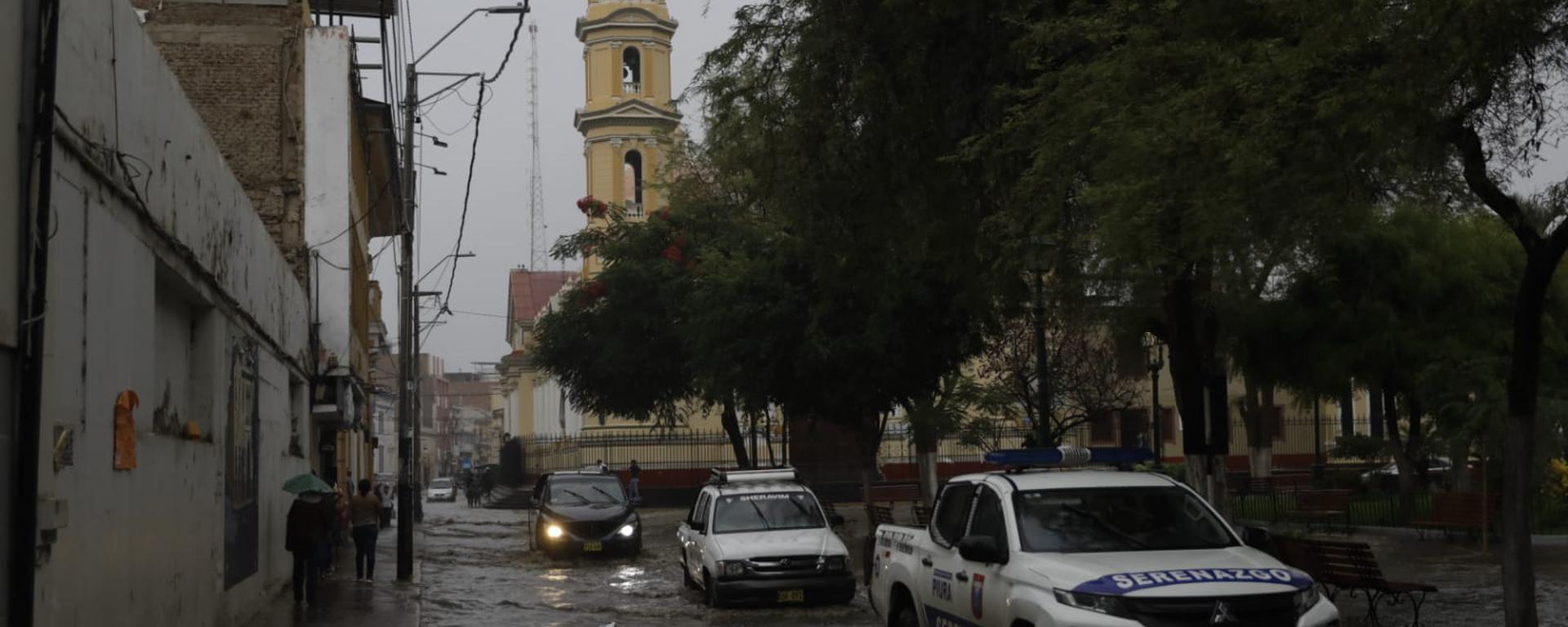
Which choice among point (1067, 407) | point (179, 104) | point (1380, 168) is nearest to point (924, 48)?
point (1380, 168)

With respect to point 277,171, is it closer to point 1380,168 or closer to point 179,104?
point 179,104

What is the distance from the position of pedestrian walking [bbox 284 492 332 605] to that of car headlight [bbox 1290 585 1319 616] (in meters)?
13.3

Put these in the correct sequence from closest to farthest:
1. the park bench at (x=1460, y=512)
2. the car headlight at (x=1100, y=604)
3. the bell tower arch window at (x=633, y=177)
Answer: the car headlight at (x=1100, y=604) → the park bench at (x=1460, y=512) → the bell tower arch window at (x=633, y=177)

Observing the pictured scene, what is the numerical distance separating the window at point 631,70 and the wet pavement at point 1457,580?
4602 centimetres

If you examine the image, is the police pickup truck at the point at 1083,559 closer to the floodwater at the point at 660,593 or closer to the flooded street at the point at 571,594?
the floodwater at the point at 660,593

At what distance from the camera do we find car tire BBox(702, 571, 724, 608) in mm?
19391

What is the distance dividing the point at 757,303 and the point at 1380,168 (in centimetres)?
2101

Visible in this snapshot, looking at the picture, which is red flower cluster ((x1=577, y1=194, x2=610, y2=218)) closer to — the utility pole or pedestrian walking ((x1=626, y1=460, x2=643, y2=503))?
pedestrian walking ((x1=626, y1=460, x2=643, y2=503))

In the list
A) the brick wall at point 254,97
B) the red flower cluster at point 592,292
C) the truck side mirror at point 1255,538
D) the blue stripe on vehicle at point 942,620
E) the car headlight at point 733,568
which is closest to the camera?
the truck side mirror at point 1255,538

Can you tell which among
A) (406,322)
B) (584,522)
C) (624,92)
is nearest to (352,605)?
(406,322)

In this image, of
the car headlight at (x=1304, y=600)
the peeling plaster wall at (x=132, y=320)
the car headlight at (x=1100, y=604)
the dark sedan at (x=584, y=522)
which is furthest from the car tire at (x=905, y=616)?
the dark sedan at (x=584, y=522)

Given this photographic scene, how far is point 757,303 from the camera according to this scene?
32.1 meters

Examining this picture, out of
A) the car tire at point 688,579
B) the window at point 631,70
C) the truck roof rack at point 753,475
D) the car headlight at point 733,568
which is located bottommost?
the car tire at point 688,579

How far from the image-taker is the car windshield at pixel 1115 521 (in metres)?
10.9
